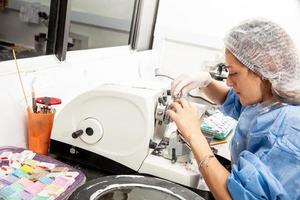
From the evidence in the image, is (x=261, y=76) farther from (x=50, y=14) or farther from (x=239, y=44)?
(x=50, y=14)

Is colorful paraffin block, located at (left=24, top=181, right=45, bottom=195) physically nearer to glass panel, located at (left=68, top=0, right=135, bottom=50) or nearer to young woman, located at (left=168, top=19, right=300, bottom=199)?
young woman, located at (left=168, top=19, right=300, bottom=199)

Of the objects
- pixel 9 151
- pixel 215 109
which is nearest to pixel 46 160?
pixel 9 151

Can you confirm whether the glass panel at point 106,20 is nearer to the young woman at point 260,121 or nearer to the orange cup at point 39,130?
the orange cup at point 39,130

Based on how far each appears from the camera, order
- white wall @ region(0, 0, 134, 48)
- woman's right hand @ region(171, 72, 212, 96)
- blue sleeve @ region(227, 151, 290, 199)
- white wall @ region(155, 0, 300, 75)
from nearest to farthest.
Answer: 1. blue sleeve @ region(227, 151, 290, 199)
2. woman's right hand @ region(171, 72, 212, 96)
3. white wall @ region(0, 0, 134, 48)
4. white wall @ region(155, 0, 300, 75)

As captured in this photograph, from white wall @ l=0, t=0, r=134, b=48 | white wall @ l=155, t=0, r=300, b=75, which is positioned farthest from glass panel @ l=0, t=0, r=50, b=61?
white wall @ l=155, t=0, r=300, b=75

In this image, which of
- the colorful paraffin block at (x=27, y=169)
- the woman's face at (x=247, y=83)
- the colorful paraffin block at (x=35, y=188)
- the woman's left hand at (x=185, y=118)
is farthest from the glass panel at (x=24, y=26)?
the woman's face at (x=247, y=83)

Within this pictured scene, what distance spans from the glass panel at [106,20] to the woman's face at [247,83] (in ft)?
4.78

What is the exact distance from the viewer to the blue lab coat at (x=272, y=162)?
3.08 feet

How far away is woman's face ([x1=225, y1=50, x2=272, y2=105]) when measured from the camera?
3.72ft

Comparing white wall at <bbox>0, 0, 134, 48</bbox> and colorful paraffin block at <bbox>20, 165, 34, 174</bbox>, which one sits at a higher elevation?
white wall at <bbox>0, 0, 134, 48</bbox>

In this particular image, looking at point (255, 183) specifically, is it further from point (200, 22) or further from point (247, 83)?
point (200, 22)

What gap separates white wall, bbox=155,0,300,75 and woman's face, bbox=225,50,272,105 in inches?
66.2

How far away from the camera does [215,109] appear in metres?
2.21

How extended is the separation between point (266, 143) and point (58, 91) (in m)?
1.02
